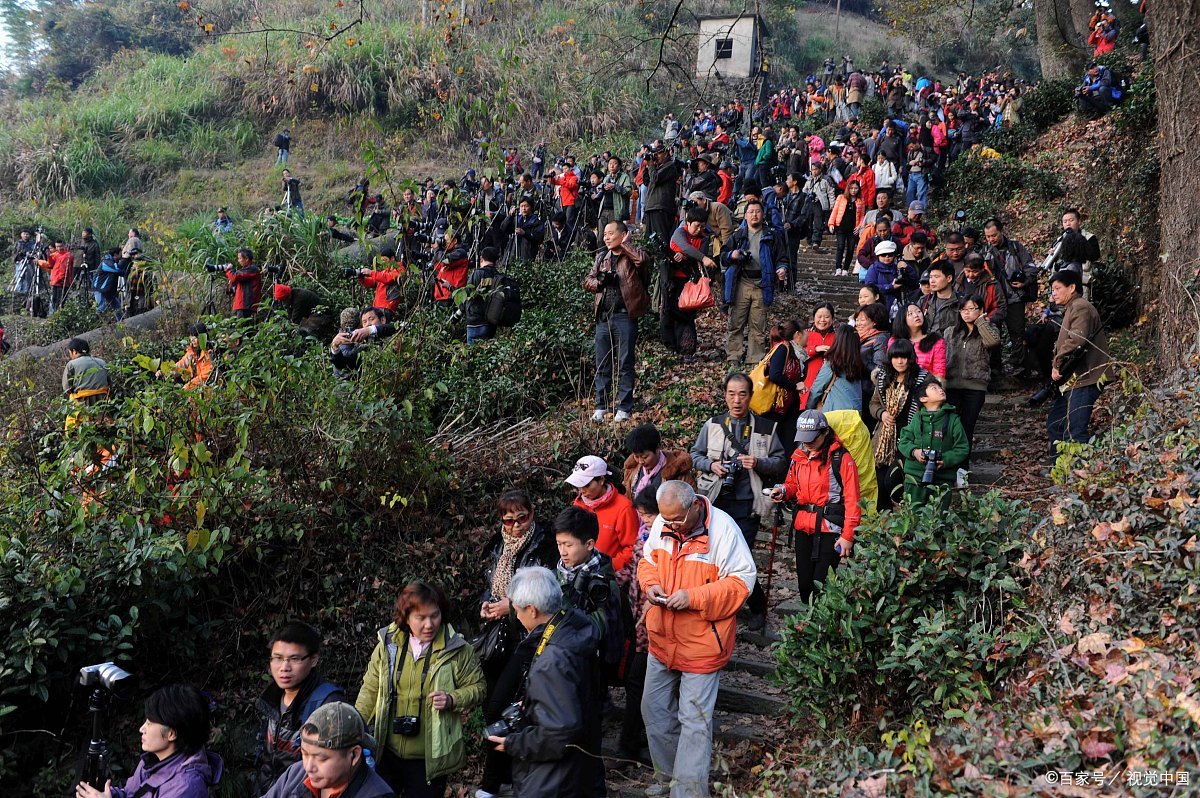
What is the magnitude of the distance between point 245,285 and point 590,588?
29.9 feet

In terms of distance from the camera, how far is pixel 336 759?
3566 millimetres

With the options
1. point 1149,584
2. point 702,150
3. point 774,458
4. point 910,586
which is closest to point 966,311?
point 774,458

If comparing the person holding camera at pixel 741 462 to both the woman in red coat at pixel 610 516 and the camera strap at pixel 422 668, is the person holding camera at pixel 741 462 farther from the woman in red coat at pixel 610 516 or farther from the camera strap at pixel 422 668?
the camera strap at pixel 422 668

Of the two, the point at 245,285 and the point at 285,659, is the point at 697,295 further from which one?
the point at 285,659

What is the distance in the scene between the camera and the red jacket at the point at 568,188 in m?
16.5

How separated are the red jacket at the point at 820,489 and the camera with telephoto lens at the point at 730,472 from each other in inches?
13.9

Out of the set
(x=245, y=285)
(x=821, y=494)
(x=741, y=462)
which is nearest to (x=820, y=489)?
(x=821, y=494)

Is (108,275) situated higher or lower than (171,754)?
higher

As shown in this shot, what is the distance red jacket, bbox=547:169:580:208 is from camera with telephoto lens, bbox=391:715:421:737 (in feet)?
42.4

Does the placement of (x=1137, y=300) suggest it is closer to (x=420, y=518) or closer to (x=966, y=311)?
(x=966, y=311)

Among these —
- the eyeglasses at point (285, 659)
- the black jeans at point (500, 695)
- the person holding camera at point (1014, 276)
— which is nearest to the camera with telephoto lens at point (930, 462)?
the black jeans at point (500, 695)

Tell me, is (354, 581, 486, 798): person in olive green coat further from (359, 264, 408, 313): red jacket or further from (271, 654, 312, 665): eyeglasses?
(359, 264, 408, 313): red jacket

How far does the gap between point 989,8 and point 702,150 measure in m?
16.8

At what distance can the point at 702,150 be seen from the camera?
17.8 meters
